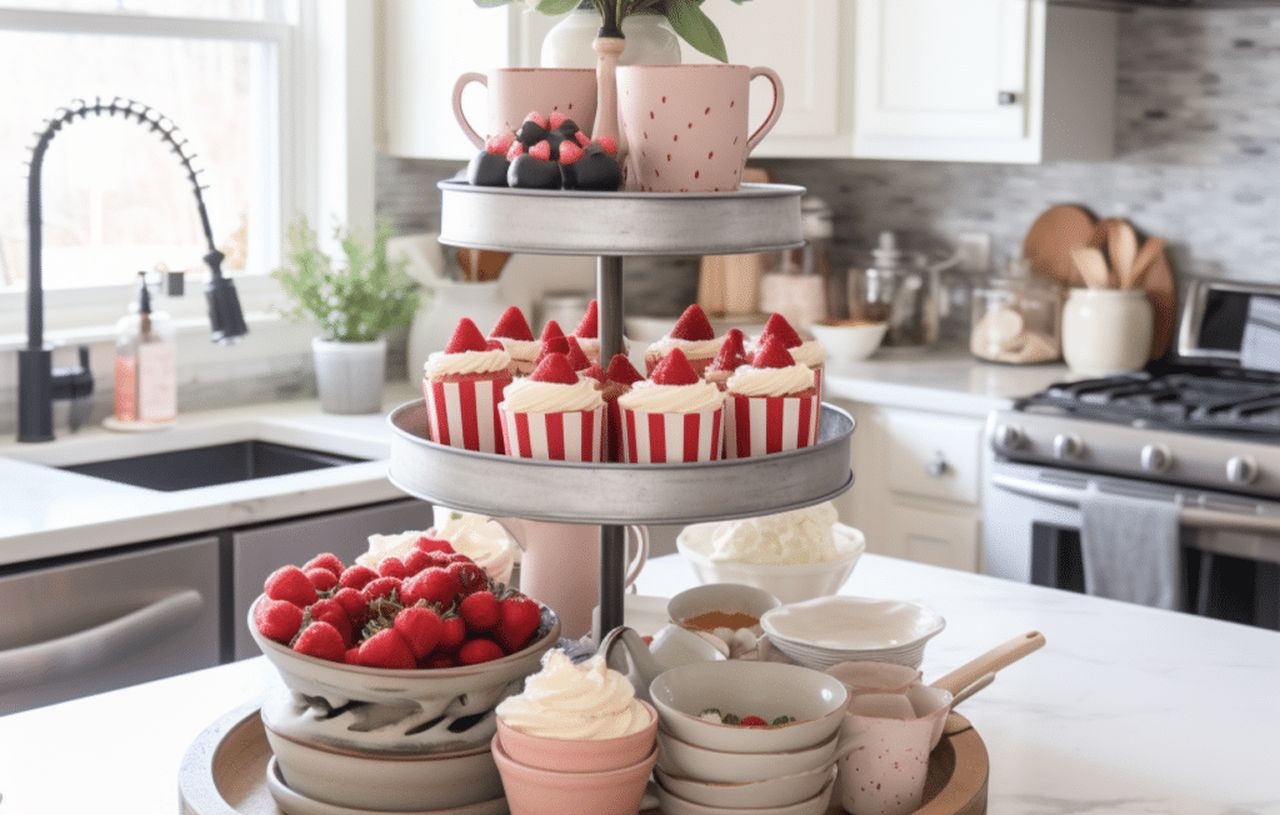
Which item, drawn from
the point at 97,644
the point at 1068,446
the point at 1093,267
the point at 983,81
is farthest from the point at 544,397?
the point at 1093,267

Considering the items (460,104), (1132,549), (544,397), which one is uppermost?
(460,104)

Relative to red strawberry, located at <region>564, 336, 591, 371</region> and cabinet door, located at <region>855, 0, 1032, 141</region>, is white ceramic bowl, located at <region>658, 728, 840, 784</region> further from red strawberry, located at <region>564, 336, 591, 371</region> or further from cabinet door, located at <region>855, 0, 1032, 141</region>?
cabinet door, located at <region>855, 0, 1032, 141</region>

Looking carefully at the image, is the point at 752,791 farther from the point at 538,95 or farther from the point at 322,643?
the point at 538,95

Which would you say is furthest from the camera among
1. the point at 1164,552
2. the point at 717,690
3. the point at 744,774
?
the point at 1164,552

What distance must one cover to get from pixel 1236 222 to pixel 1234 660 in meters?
2.07

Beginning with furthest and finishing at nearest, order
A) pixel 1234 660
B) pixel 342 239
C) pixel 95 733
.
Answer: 1. pixel 342 239
2. pixel 1234 660
3. pixel 95 733

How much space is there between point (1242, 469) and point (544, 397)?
6.76 feet

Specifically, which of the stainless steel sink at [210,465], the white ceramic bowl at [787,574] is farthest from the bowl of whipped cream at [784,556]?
the stainless steel sink at [210,465]

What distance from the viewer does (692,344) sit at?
1.60 metres

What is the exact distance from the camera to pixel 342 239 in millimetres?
3559

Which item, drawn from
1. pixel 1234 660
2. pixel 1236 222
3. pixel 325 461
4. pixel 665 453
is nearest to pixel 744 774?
pixel 665 453

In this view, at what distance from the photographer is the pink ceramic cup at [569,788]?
1.26 metres

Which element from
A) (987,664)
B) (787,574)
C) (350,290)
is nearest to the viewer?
(987,664)

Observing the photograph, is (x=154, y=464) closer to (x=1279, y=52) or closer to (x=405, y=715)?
(x=405, y=715)
